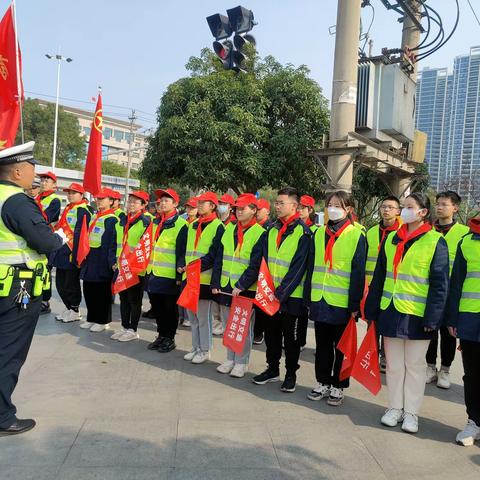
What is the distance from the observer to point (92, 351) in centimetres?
563

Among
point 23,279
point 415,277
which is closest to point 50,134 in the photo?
point 23,279

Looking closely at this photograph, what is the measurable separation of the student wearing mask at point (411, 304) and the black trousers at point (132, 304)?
3.32 metres

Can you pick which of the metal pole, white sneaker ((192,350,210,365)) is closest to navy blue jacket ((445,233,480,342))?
white sneaker ((192,350,210,365))

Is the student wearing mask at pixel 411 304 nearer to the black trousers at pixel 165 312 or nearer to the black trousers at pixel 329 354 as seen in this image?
the black trousers at pixel 329 354

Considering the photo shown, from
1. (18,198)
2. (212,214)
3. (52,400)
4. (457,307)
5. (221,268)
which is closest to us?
(18,198)

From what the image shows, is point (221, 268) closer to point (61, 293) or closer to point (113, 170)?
point (61, 293)

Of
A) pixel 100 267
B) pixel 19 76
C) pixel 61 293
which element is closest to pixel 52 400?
pixel 100 267

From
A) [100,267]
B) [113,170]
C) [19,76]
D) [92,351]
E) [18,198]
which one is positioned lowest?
[92,351]

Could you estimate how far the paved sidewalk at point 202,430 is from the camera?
306 cm

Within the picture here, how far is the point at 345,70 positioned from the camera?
889 centimetres

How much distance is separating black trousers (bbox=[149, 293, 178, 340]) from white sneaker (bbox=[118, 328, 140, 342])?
1.90 ft

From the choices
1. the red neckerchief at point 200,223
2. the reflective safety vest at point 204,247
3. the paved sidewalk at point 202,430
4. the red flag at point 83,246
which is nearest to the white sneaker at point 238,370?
the paved sidewalk at point 202,430

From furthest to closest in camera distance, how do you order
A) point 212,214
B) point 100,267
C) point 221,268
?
1. point 100,267
2. point 212,214
3. point 221,268

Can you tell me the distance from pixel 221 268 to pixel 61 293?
3.18 meters
